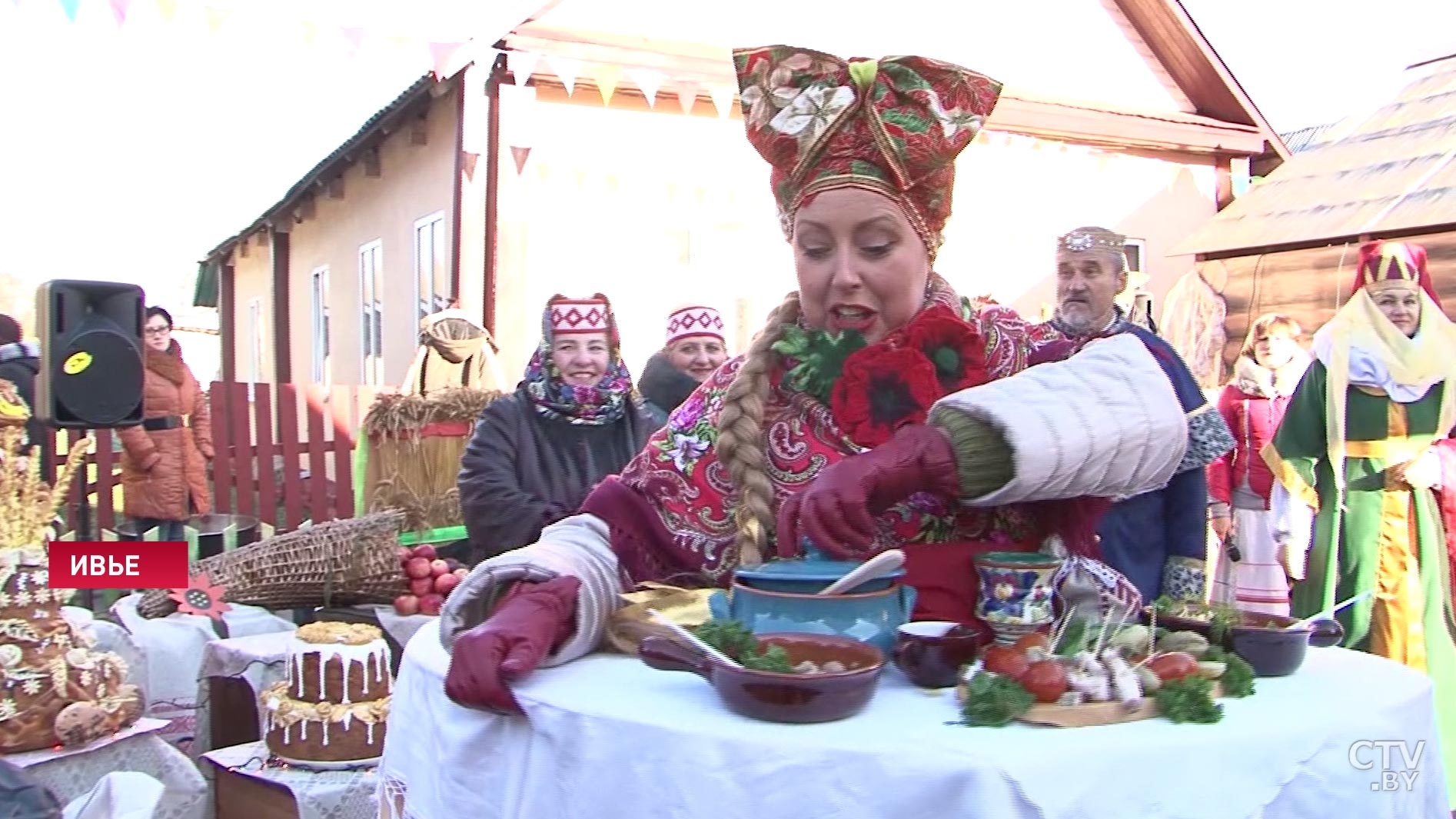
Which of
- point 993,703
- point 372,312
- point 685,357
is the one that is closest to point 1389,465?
point 685,357

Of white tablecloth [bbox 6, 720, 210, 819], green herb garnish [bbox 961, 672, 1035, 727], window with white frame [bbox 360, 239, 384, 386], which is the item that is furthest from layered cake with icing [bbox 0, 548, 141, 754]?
window with white frame [bbox 360, 239, 384, 386]

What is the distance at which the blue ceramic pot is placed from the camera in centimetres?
142

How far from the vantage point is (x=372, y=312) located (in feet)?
44.5

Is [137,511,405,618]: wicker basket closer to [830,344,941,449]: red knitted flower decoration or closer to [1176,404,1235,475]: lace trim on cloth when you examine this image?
[1176,404,1235,475]: lace trim on cloth

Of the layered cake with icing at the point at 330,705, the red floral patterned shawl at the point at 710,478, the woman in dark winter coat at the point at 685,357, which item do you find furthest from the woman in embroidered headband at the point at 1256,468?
the red floral patterned shawl at the point at 710,478

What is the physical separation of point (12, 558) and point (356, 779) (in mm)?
1137

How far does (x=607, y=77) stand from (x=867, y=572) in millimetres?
7666

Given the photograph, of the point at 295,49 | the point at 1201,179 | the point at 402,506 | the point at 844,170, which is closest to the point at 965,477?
the point at 844,170

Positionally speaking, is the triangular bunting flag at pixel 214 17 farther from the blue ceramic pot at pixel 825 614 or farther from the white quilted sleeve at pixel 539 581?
the blue ceramic pot at pixel 825 614

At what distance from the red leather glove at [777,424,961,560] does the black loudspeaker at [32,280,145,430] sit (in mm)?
3787

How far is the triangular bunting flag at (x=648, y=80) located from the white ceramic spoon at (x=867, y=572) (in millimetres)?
7614

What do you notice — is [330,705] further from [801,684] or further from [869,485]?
[801,684]

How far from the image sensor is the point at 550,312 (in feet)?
14.9

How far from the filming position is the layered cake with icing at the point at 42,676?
10.7ft
